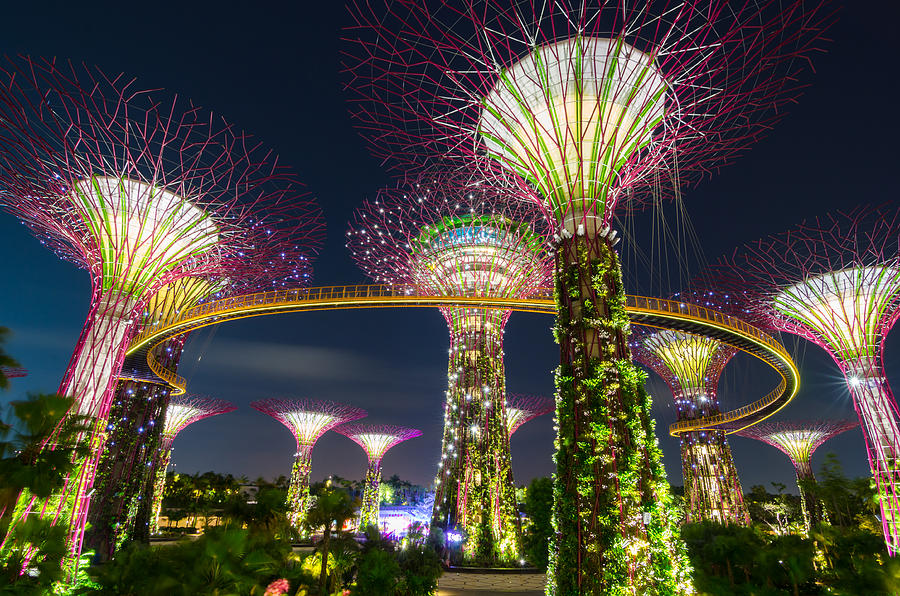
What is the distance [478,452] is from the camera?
67.6ft

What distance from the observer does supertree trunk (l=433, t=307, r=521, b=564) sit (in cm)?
1973

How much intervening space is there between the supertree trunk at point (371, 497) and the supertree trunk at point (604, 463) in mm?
37235

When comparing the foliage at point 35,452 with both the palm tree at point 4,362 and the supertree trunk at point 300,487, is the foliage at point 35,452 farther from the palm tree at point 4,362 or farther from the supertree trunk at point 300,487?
the supertree trunk at point 300,487

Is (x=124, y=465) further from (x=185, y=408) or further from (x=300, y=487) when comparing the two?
(x=300, y=487)

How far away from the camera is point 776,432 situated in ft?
155

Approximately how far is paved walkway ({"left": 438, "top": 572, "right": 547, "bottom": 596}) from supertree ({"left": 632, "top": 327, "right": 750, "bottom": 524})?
18068 mm

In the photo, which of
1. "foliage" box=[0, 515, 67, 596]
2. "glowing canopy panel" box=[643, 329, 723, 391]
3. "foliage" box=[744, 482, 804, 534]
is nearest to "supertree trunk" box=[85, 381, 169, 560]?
"foliage" box=[0, 515, 67, 596]

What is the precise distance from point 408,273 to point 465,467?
9740mm

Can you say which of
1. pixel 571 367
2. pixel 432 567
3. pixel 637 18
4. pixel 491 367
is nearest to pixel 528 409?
pixel 491 367

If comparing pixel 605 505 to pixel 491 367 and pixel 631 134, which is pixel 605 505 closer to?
pixel 631 134

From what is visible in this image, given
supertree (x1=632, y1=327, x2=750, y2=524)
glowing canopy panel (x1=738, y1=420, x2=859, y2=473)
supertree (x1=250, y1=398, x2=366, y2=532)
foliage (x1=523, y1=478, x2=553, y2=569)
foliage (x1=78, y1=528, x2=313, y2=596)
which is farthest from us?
glowing canopy panel (x1=738, y1=420, x2=859, y2=473)

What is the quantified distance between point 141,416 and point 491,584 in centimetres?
1946

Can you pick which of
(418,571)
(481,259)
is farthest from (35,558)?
(481,259)

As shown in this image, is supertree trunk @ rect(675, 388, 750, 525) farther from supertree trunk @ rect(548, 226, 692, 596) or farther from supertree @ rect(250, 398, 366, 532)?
supertree trunk @ rect(548, 226, 692, 596)
